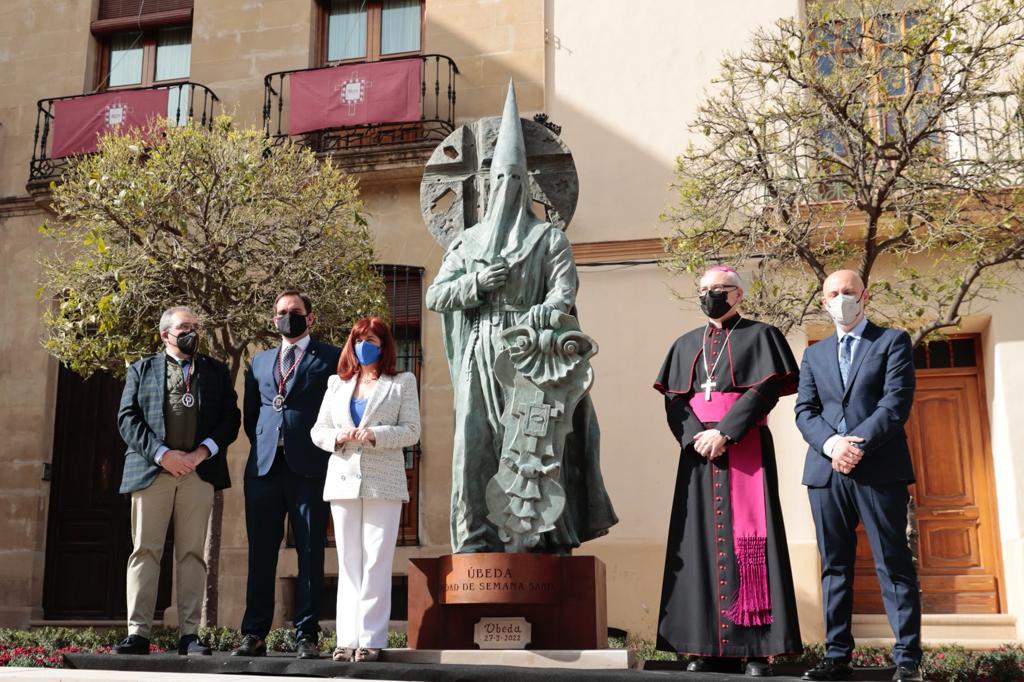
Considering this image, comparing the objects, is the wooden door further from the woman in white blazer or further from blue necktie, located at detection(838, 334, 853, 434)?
the woman in white blazer

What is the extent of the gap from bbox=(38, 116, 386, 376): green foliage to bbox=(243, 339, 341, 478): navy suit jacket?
3.23 meters

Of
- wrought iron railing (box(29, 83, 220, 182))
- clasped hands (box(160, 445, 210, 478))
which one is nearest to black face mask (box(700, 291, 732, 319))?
clasped hands (box(160, 445, 210, 478))

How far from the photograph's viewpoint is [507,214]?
229 inches

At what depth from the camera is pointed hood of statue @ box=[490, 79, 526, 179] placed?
19.2 feet

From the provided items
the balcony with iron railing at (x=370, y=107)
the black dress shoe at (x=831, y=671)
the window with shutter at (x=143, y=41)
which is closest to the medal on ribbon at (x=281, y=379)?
the black dress shoe at (x=831, y=671)

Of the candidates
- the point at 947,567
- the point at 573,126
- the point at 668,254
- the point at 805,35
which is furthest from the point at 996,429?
the point at 573,126

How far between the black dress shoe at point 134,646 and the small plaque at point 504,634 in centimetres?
159

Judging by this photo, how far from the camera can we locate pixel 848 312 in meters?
4.89

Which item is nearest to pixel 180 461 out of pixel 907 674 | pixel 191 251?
pixel 907 674

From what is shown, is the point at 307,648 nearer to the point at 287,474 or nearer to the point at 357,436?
the point at 287,474

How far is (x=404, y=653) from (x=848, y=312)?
2.43 meters

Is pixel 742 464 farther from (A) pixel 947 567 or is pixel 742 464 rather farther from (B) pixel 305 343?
(A) pixel 947 567

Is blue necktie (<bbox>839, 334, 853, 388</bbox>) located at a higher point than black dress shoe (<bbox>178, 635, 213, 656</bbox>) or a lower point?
higher

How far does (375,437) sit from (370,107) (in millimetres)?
7932
